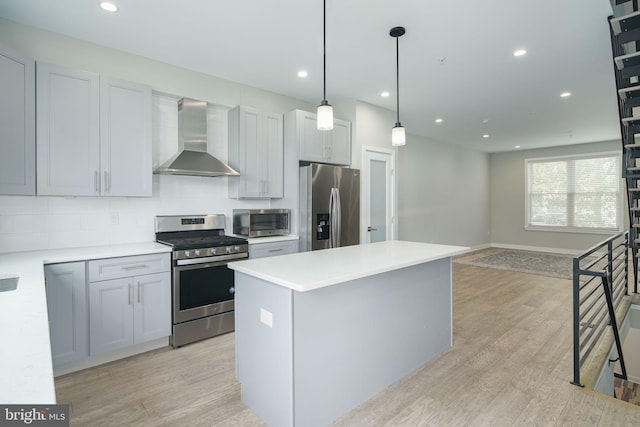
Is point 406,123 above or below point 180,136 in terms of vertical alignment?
above

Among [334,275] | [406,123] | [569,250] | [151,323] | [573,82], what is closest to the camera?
[334,275]

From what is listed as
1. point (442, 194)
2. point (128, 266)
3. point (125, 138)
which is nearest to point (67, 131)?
point (125, 138)

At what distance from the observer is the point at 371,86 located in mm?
4066

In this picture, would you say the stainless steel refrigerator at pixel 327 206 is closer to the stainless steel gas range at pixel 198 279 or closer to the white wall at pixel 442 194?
the stainless steel gas range at pixel 198 279

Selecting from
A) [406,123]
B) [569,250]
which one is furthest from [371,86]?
[569,250]

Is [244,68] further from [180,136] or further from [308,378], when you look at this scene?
[308,378]

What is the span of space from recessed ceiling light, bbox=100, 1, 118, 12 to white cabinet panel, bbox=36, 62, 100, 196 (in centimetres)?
59

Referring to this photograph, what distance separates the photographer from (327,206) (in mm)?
4074

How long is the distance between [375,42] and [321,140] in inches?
59.6

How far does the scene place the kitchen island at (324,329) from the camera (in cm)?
183

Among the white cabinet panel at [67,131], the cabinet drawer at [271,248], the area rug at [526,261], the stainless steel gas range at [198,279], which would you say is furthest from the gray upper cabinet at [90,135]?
the area rug at [526,261]

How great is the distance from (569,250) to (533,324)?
6.04 metres

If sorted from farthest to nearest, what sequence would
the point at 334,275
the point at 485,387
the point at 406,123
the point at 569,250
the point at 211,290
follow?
the point at 569,250, the point at 406,123, the point at 211,290, the point at 485,387, the point at 334,275

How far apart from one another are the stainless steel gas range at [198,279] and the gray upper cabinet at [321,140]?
146cm
